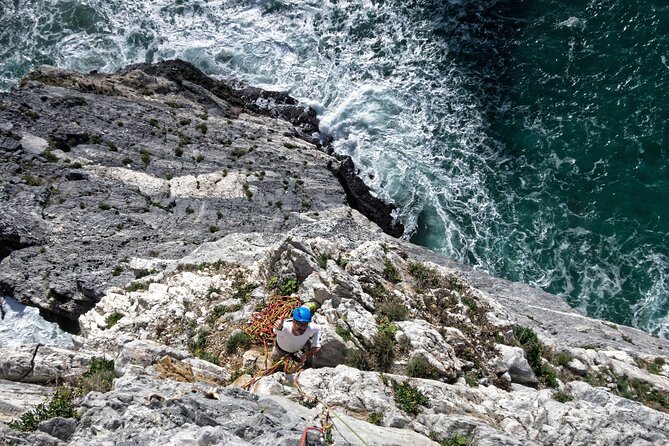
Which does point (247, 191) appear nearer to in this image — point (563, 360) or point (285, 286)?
point (285, 286)

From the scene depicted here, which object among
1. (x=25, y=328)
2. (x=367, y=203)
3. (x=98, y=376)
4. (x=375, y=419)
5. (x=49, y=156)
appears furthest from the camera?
(x=367, y=203)

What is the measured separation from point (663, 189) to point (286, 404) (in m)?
31.5

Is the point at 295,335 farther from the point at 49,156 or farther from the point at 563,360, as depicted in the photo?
the point at 49,156

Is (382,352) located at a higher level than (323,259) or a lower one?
lower

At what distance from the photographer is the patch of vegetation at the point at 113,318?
2065cm

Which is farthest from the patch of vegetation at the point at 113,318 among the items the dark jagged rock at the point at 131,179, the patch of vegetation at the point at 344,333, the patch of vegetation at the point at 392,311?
the patch of vegetation at the point at 392,311

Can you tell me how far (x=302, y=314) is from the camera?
49.6 feet

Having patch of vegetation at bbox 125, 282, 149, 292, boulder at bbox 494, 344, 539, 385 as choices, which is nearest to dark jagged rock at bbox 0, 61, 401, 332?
patch of vegetation at bbox 125, 282, 149, 292

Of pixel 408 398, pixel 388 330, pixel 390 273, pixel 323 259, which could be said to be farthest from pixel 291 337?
pixel 390 273

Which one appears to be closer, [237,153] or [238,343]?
[238,343]

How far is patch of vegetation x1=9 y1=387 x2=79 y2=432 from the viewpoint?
11.6 meters

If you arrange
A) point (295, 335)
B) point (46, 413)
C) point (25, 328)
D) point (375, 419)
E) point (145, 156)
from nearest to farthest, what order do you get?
point (46, 413)
point (375, 419)
point (295, 335)
point (25, 328)
point (145, 156)

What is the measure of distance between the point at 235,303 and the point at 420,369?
7.04 metres

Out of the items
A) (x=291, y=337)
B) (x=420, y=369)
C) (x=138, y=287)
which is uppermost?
(x=291, y=337)
